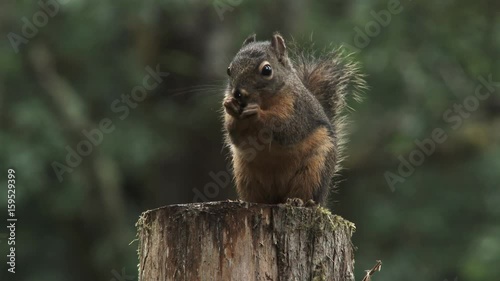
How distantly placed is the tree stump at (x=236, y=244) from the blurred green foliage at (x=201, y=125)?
434cm

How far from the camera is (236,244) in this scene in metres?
4.18

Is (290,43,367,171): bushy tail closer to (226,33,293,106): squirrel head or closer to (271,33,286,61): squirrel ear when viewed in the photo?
(271,33,286,61): squirrel ear

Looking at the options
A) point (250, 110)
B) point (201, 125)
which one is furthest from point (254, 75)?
point (201, 125)

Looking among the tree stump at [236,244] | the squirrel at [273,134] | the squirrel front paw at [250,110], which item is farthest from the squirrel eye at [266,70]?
the tree stump at [236,244]

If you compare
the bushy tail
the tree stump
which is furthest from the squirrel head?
the tree stump

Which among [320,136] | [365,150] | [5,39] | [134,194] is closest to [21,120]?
[5,39]

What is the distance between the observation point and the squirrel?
542cm

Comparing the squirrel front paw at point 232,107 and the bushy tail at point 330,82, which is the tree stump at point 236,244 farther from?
the bushy tail at point 330,82

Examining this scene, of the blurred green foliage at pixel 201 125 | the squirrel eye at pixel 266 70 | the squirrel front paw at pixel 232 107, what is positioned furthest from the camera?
the blurred green foliage at pixel 201 125

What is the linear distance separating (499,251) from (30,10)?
17.5ft

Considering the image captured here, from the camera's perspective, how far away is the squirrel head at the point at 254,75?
5.47m

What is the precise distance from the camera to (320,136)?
564 cm

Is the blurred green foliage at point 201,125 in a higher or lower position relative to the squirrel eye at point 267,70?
higher

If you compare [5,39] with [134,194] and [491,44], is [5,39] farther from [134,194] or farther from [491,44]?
[491,44]
